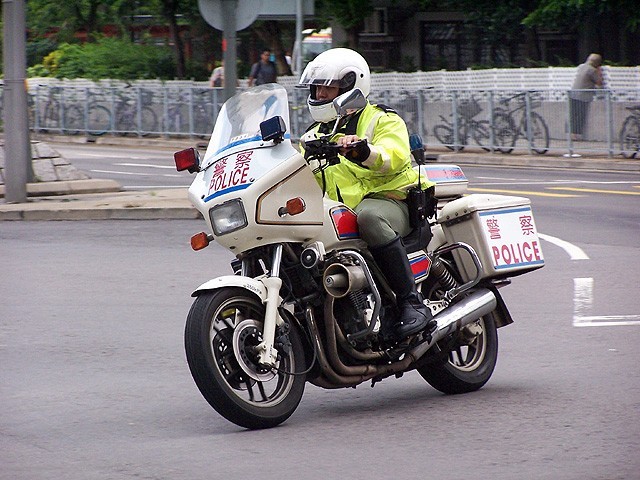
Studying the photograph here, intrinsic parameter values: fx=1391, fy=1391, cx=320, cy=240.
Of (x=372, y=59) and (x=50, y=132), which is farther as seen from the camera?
(x=372, y=59)

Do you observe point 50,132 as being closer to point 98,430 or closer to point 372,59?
point 372,59

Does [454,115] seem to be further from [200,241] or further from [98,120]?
[200,241]

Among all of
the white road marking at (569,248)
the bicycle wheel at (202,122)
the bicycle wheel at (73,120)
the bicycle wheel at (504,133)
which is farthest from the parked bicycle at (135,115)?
the white road marking at (569,248)

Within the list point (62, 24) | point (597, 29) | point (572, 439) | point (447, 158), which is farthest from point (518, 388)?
point (62, 24)

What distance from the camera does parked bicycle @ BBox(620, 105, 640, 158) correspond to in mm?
23797

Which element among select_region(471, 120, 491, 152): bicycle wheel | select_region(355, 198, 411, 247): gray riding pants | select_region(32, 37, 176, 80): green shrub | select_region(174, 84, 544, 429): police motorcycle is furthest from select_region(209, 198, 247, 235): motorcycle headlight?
select_region(32, 37, 176, 80): green shrub

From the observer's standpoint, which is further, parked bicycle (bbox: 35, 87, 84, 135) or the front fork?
parked bicycle (bbox: 35, 87, 84, 135)

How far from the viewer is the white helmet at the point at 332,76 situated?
6316 mm

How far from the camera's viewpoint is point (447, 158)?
26.2 m

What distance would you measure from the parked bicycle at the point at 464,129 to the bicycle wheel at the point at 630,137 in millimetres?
3093

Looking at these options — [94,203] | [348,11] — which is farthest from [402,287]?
[348,11]

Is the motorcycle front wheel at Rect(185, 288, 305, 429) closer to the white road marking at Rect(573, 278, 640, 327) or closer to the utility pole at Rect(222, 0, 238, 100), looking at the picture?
the white road marking at Rect(573, 278, 640, 327)

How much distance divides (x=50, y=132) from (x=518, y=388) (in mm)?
30301

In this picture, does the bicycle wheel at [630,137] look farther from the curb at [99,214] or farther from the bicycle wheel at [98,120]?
the bicycle wheel at [98,120]
